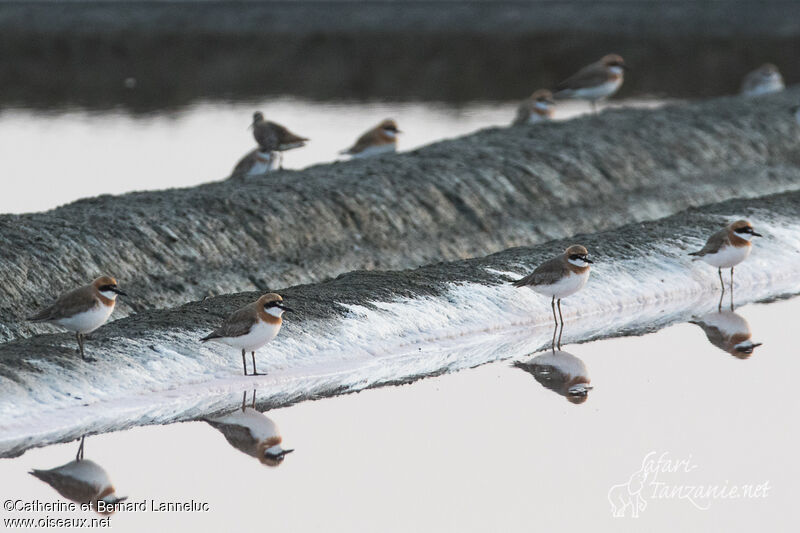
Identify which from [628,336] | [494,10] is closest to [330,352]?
[628,336]

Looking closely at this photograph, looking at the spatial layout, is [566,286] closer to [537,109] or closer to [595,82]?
[595,82]

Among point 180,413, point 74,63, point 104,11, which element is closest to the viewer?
point 180,413

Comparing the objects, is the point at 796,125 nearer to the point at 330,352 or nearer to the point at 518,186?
the point at 518,186

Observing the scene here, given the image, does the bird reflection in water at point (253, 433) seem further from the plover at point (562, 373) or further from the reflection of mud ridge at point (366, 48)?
the reflection of mud ridge at point (366, 48)

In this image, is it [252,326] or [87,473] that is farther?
[252,326]

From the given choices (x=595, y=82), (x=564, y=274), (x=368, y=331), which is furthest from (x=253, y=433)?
(x=595, y=82)

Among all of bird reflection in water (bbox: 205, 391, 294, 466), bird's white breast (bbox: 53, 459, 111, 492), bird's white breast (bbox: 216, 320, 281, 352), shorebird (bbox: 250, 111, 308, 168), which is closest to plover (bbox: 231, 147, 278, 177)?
shorebird (bbox: 250, 111, 308, 168)

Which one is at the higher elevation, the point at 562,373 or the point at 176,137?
the point at 176,137
